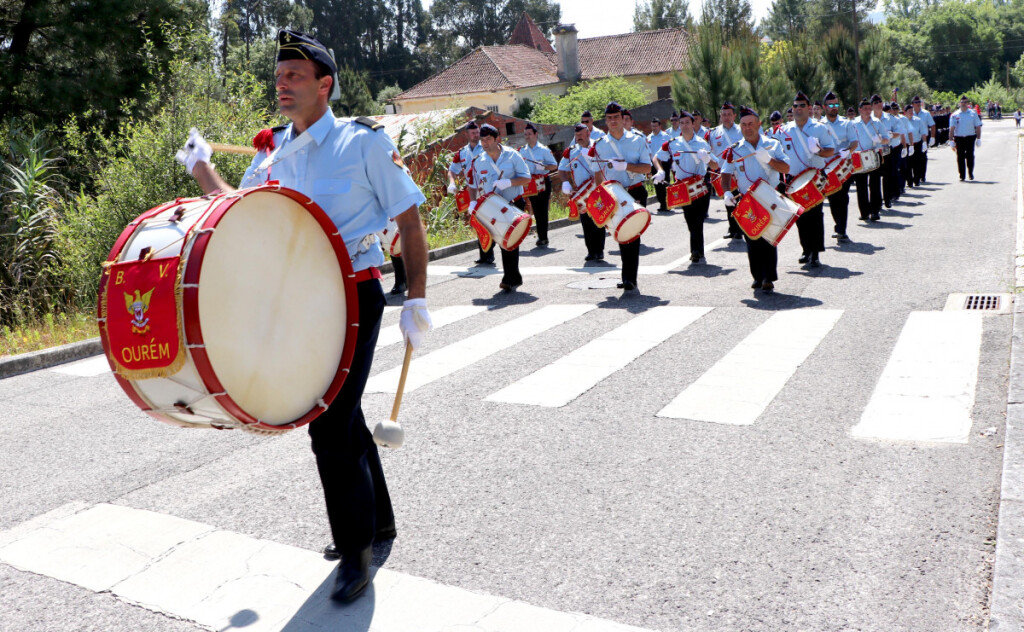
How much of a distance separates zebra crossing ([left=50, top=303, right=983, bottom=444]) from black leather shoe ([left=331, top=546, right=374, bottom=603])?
262 cm

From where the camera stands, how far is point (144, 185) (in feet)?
40.3

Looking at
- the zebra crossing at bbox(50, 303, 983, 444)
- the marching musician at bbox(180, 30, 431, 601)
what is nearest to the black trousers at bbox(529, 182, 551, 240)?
the zebra crossing at bbox(50, 303, 983, 444)

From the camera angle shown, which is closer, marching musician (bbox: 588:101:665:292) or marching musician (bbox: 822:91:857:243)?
marching musician (bbox: 588:101:665:292)

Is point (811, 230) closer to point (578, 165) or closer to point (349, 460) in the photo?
point (578, 165)

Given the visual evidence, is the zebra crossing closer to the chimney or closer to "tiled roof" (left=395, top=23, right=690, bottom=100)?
the chimney

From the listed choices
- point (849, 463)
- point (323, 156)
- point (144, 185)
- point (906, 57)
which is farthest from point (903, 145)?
point (906, 57)

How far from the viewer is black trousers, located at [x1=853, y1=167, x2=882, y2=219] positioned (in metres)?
15.8

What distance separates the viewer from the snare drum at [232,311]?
300 cm

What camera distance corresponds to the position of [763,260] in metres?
9.77

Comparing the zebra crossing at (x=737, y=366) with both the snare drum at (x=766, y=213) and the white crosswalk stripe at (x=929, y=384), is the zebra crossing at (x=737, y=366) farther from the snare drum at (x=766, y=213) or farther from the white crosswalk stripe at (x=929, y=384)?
the snare drum at (x=766, y=213)

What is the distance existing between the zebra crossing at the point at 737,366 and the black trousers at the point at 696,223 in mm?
3311

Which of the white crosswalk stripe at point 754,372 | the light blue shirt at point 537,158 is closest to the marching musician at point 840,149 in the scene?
the white crosswalk stripe at point 754,372

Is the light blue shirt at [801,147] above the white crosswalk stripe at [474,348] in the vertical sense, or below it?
above

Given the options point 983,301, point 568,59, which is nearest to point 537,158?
point 983,301
